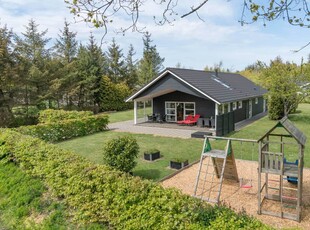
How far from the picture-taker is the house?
17.6 metres

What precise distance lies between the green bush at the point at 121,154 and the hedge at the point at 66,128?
710cm

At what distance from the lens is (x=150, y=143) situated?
13.9 m

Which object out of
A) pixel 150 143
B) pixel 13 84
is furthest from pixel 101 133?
pixel 13 84

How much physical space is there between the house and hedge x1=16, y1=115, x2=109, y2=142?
3756 mm

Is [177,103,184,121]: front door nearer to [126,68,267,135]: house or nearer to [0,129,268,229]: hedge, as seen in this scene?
[126,68,267,135]: house

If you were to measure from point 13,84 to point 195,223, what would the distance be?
2076cm

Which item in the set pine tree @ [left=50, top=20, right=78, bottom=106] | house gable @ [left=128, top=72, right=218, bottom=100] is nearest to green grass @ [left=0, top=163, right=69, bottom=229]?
house gable @ [left=128, top=72, right=218, bottom=100]

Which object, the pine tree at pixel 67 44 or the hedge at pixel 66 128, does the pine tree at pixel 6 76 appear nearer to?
the hedge at pixel 66 128

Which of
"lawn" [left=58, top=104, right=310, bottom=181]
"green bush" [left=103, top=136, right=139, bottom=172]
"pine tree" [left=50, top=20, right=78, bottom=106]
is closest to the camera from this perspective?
"green bush" [left=103, top=136, right=139, bottom=172]

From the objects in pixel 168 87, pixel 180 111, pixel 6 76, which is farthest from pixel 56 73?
pixel 180 111

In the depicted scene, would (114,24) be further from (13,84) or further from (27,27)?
(27,27)

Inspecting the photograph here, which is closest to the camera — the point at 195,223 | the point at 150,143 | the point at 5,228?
the point at 195,223

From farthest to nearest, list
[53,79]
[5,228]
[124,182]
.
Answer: [53,79], [5,228], [124,182]

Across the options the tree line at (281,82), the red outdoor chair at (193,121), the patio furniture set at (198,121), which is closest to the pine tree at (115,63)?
the patio furniture set at (198,121)
